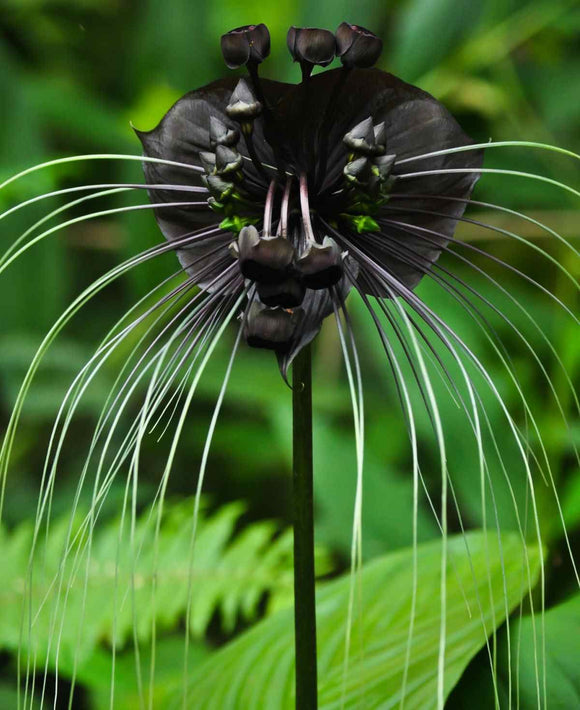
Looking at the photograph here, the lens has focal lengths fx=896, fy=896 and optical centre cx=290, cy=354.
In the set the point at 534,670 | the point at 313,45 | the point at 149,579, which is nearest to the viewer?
the point at 313,45

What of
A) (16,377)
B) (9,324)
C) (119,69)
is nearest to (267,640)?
(16,377)

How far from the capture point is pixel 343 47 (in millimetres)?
432

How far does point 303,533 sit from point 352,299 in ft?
1.88

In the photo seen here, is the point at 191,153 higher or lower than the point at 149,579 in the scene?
higher

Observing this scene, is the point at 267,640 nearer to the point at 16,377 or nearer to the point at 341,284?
the point at 341,284

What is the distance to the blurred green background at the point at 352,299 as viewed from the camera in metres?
1.02

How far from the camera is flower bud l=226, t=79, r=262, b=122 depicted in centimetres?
43

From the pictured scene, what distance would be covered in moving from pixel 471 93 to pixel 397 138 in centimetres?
104

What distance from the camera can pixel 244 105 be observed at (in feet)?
1.42

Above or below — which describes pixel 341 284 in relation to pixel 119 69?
below

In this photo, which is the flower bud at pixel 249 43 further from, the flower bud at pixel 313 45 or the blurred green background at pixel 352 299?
the blurred green background at pixel 352 299

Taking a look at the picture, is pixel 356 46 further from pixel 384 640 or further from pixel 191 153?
pixel 384 640

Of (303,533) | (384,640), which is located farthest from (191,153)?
(384,640)

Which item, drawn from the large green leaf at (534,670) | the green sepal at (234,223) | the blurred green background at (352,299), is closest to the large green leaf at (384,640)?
the large green leaf at (534,670)
